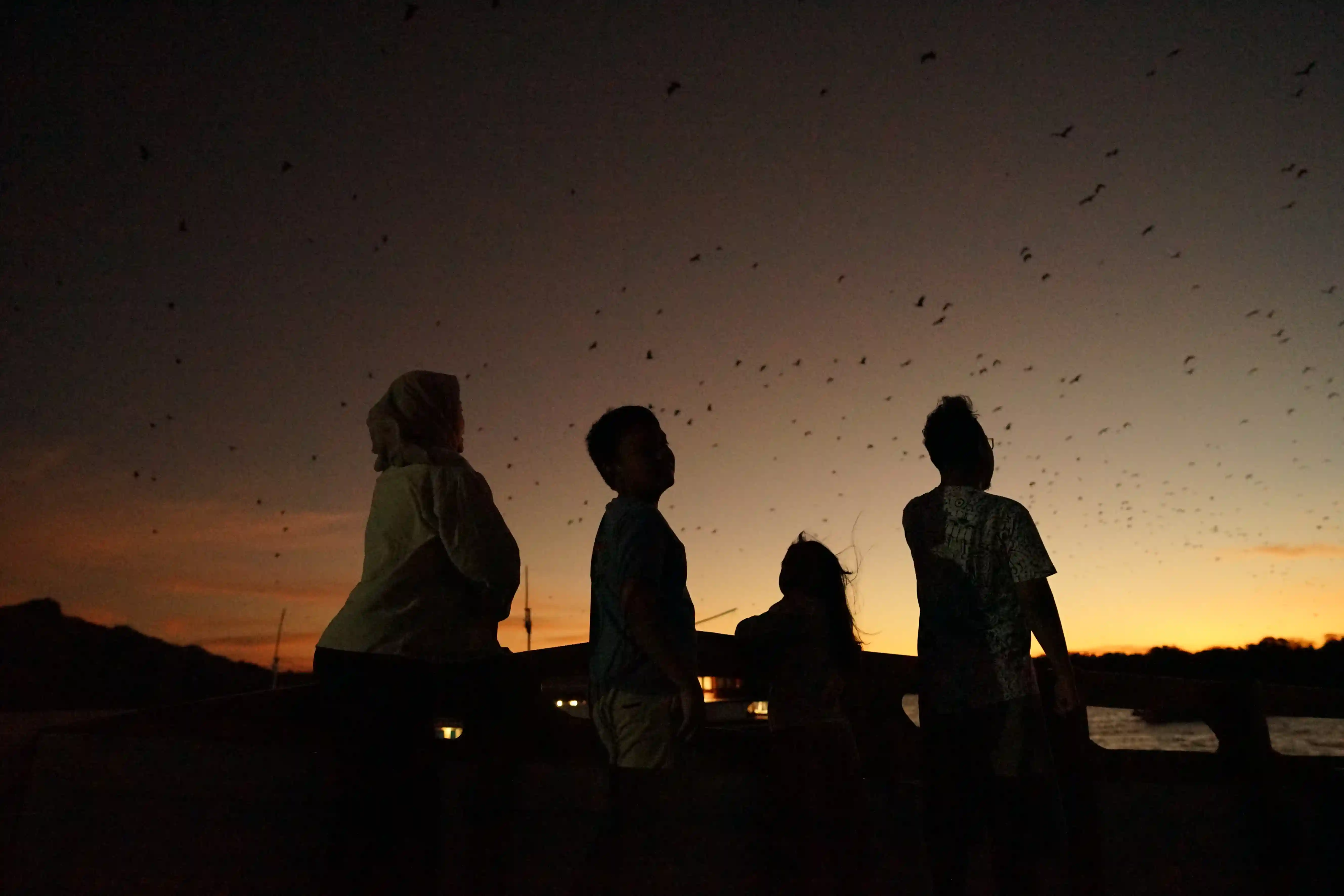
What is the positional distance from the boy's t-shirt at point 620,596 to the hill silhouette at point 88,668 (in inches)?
3043

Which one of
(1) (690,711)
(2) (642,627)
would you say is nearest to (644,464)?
(2) (642,627)

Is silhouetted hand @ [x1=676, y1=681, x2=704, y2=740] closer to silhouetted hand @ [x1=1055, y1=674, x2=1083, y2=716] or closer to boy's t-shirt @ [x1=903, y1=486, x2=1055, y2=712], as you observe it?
boy's t-shirt @ [x1=903, y1=486, x2=1055, y2=712]

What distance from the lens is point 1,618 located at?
240 feet

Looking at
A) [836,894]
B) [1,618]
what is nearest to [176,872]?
[836,894]

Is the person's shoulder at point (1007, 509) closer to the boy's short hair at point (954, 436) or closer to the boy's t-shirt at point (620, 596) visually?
the boy's short hair at point (954, 436)

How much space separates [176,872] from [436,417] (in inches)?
81.3

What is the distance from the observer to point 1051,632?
2.92 meters

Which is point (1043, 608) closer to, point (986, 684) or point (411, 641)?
point (986, 684)

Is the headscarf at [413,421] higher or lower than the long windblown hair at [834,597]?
higher

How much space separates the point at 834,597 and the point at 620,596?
139cm

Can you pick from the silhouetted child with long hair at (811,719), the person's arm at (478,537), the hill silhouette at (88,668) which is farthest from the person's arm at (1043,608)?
the hill silhouette at (88,668)

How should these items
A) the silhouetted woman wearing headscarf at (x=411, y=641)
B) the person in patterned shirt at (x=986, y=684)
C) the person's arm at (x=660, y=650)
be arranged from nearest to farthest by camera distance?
the person's arm at (x=660, y=650) → the silhouetted woman wearing headscarf at (x=411, y=641) → the person in patterned shirt at (x=986, y=684)

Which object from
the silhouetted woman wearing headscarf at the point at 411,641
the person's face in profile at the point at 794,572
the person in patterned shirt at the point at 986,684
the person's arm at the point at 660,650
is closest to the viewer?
the person's arm at the point at 660,650

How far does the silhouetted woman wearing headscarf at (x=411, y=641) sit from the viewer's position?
2.57 metres
